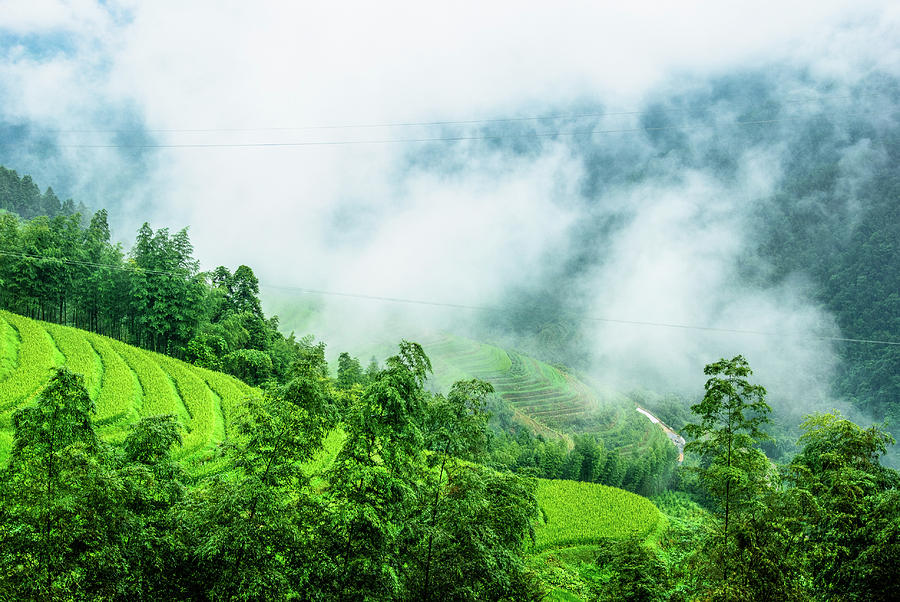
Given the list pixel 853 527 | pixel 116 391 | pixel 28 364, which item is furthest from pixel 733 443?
pixel 28 364

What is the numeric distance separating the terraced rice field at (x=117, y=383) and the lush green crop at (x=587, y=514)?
19116 millimetres

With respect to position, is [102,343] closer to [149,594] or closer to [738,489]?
[149,594]

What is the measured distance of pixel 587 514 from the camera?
3169 centimetres

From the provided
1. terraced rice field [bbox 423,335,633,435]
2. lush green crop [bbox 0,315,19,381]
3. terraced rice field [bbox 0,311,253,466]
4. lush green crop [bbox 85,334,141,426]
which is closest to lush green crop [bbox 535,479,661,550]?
terraced rice field [bbox 0,311,253,466]

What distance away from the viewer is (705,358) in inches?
7451

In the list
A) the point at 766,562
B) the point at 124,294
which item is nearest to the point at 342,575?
the point at 766,562

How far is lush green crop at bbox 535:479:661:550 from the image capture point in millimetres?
28031

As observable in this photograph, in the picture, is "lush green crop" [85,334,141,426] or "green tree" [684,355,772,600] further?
"lush green crop" [85,334,141,426]

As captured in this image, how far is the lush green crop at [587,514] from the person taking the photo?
28.0 m

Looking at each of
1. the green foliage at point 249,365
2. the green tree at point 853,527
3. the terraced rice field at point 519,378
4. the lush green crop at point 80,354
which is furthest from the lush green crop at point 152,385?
the terraced rice field at point 519,378

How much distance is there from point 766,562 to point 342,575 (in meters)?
6.57

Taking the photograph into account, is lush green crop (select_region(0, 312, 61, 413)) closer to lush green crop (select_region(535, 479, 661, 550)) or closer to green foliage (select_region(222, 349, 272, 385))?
green foliage (select_region(222, 349, 272, 385))

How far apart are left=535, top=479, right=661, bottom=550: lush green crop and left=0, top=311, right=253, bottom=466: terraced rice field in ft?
62.7

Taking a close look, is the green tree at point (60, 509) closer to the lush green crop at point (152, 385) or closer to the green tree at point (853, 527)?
the green tree at point (853, 527)
